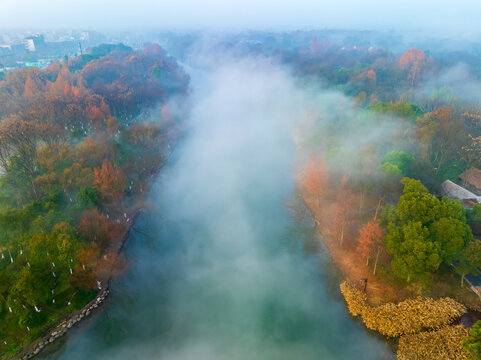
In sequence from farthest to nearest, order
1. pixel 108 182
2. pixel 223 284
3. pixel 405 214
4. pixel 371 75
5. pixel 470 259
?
pixel 371 75 → pixel 108 182 → pixel 223 284 → pixel 405 214 → pixel 470 259

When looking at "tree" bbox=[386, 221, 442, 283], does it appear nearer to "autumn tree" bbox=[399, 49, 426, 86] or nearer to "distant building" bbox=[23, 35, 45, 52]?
"autumn tree" bbox=[399, 49, 426, 86]

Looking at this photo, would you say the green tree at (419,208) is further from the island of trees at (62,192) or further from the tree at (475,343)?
the island of trees at (62,192)

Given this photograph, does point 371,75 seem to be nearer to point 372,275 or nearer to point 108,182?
point 372,275

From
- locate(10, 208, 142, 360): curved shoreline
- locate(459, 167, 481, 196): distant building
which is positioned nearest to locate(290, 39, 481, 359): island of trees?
locate(459, 167, 481, 196): distant building

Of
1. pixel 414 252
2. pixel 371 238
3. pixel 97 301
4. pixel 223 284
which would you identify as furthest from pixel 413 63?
pixel 97 301

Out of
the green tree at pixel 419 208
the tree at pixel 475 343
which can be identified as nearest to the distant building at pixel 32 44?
the green tree at pixel 419 208
